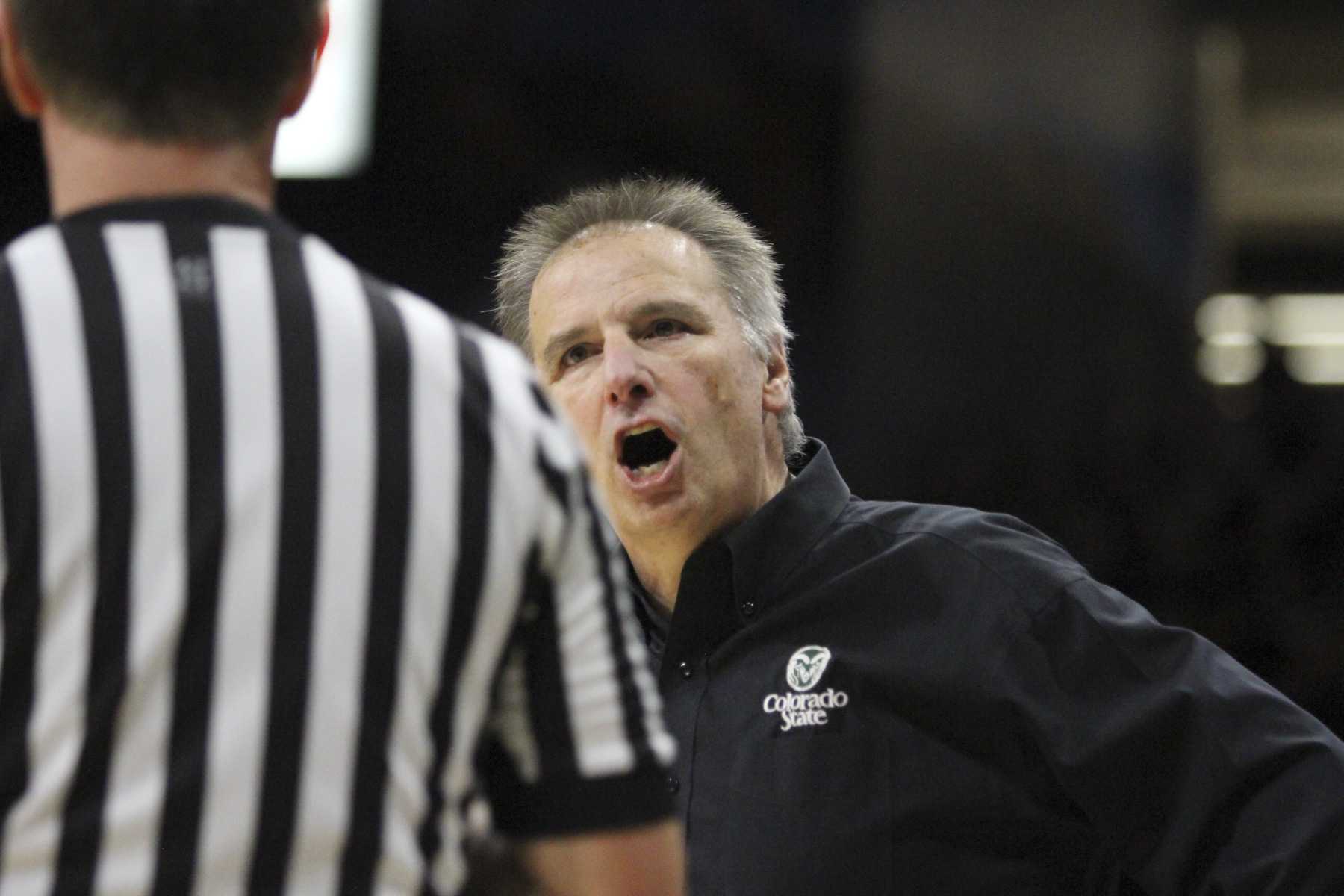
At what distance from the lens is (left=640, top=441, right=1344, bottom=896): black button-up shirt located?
177cm

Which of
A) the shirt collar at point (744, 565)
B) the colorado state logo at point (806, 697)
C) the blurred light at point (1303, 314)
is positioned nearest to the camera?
the colorado state logo at point (806, 697)

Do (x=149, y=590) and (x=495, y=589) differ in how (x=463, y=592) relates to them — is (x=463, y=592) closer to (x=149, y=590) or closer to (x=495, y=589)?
(x=495, y=589)

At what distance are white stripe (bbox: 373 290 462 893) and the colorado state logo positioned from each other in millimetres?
986

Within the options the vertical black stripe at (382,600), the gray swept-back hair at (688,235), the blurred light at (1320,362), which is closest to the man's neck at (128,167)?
the vertical black stripe at (382,600)

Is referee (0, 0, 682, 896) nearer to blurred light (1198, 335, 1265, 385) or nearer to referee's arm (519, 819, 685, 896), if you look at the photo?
referee's arm (519, 819, 685, 896)

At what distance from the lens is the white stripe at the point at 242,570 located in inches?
36.9

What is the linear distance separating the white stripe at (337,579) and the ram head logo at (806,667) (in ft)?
3.44

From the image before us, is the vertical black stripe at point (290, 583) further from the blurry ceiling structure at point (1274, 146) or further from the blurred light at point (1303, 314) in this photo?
the blurred light at point (1303, 314)

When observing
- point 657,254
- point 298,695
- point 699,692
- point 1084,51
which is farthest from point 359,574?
point 1084,51

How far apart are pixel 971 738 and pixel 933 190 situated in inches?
180

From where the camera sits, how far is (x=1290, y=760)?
1.76 meters

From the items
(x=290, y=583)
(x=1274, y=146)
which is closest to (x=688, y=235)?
(x=290, y=583)

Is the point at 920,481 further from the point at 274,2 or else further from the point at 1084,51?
the point at 274,2

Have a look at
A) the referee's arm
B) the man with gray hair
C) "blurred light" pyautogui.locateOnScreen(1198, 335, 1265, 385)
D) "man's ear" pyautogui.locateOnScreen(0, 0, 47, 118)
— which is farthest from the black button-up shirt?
"blurred light" pyautogui.locateOnScreen(1198, 335, 1265, 385)
